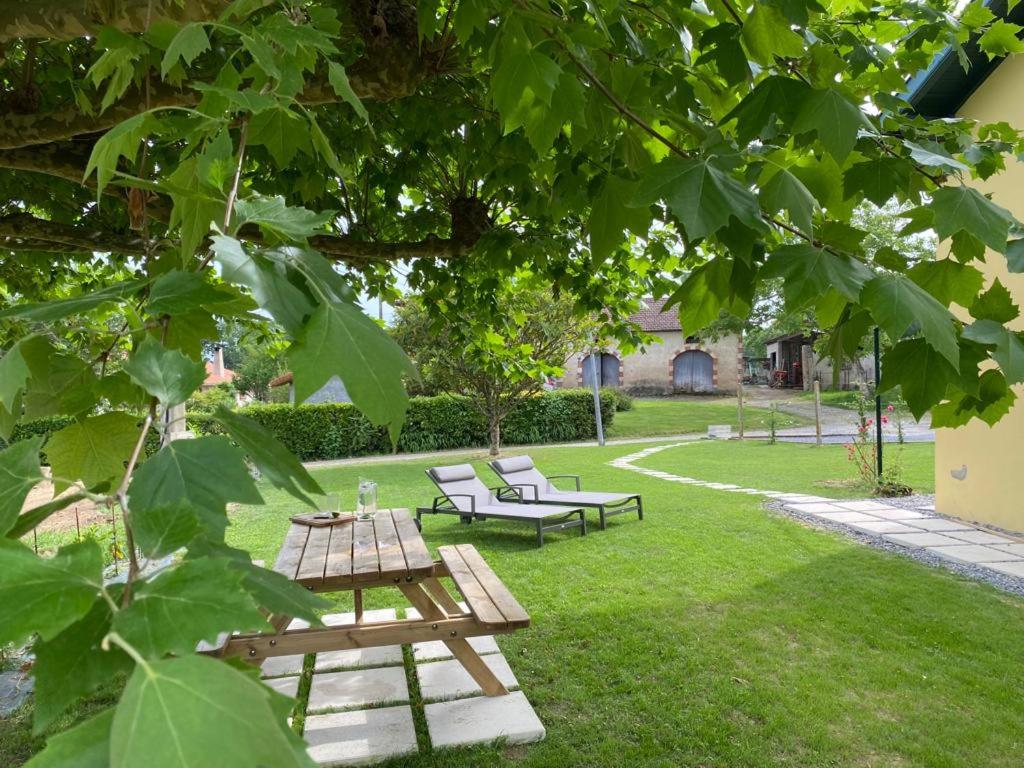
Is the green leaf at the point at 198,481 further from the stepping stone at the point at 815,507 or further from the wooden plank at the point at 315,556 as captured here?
the stepping stone at the point at 815,507

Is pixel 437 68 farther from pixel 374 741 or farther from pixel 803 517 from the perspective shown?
pixel 803 517

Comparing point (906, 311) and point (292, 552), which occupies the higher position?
point (906, 311)

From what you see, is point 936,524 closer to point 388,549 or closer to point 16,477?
point 388,549

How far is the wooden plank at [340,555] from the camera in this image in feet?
12.5

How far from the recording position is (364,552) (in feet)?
14.3

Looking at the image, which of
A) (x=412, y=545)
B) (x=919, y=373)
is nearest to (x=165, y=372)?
(x=919, y=373)

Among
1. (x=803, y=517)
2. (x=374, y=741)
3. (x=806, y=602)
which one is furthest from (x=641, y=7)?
(x=803, y=517)

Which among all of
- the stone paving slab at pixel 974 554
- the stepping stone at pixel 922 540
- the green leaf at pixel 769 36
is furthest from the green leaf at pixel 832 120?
the stepping stone at pixel 922 540

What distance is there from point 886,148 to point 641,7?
74cm

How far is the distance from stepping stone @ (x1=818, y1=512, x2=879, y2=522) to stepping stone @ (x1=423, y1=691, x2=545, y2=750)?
5.77 m

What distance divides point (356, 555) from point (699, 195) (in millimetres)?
3672

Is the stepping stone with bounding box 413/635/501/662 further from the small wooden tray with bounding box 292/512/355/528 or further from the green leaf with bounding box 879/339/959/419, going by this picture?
the green leaf with bounding box 879/339/959/419

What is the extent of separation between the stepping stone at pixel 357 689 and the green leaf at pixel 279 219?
3842 mm

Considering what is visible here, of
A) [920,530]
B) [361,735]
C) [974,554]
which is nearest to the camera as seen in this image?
[361,735]
